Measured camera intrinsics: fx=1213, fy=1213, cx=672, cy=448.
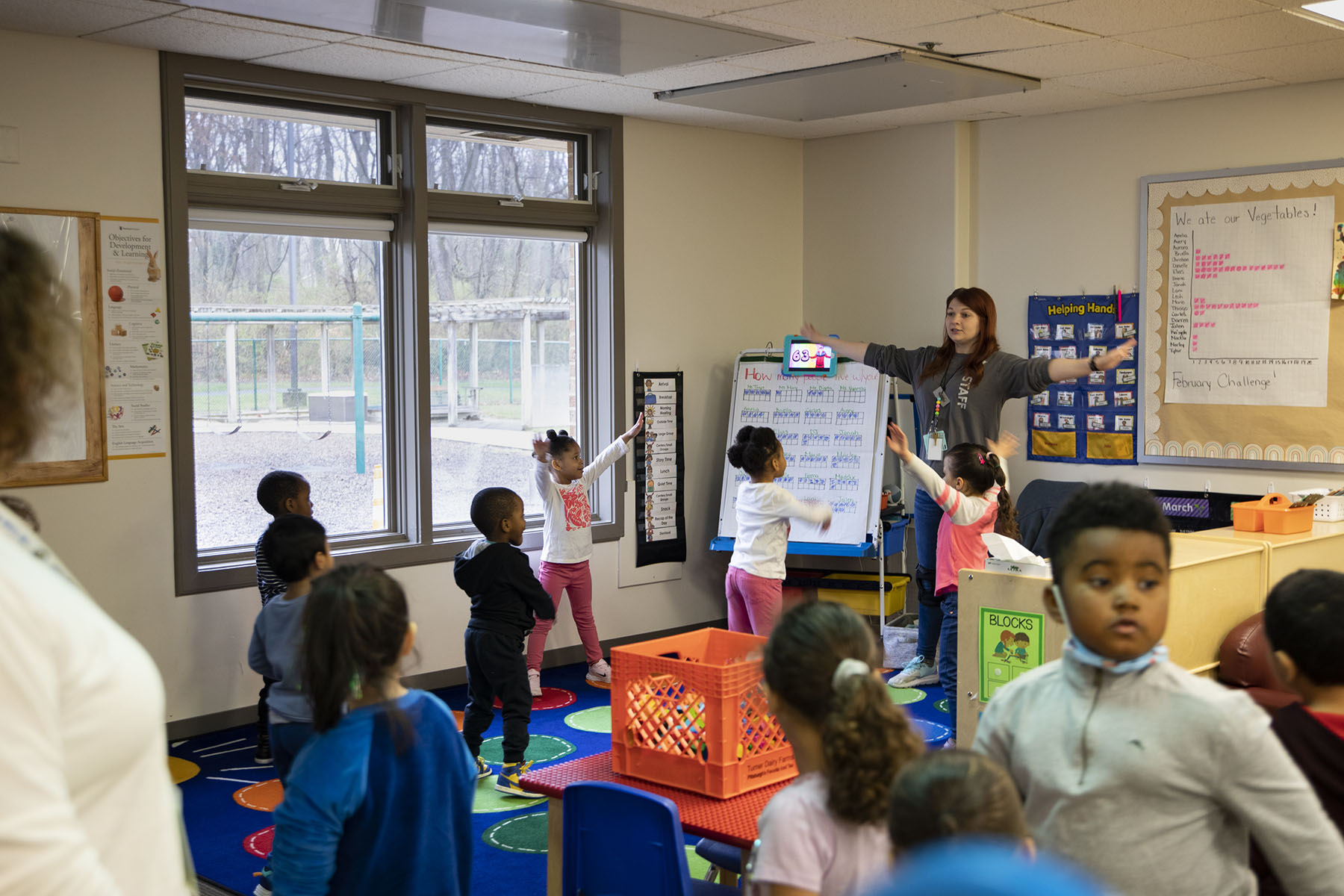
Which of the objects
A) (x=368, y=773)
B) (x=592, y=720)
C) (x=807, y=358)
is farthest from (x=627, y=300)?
(x=368, y=773)

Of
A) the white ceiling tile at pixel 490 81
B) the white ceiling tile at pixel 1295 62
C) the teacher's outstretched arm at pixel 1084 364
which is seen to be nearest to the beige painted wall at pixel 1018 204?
the white ceiling tile at pixel 1295 62

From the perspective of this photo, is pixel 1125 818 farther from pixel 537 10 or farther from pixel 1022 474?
pixel 1022 474

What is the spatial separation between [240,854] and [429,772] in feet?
7.35

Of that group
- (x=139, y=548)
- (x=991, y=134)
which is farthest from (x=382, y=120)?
(x=991, y=134)

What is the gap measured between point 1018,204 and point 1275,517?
2994 millimetres

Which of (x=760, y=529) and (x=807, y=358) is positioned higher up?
(x=807, y=358)

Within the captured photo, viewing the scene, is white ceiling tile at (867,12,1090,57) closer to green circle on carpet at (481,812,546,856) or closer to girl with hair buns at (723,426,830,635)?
girl with hair buns at (723,426,830,635)

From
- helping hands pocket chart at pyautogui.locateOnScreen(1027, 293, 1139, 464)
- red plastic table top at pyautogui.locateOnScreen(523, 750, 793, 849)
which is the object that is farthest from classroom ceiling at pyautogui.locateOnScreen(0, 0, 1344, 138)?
red plastic table top at pyautogui.locateOnScreen(523, 750, 793, 849)

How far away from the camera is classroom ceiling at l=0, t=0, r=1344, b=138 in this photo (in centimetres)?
403

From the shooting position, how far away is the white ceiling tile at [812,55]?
4.68 m

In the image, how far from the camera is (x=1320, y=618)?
190cm

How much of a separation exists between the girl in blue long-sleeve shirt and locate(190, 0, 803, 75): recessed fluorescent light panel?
252 centimetres

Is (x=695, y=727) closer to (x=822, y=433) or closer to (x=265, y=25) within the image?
(x=265, y=25)

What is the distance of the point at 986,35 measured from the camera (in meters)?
4.48
